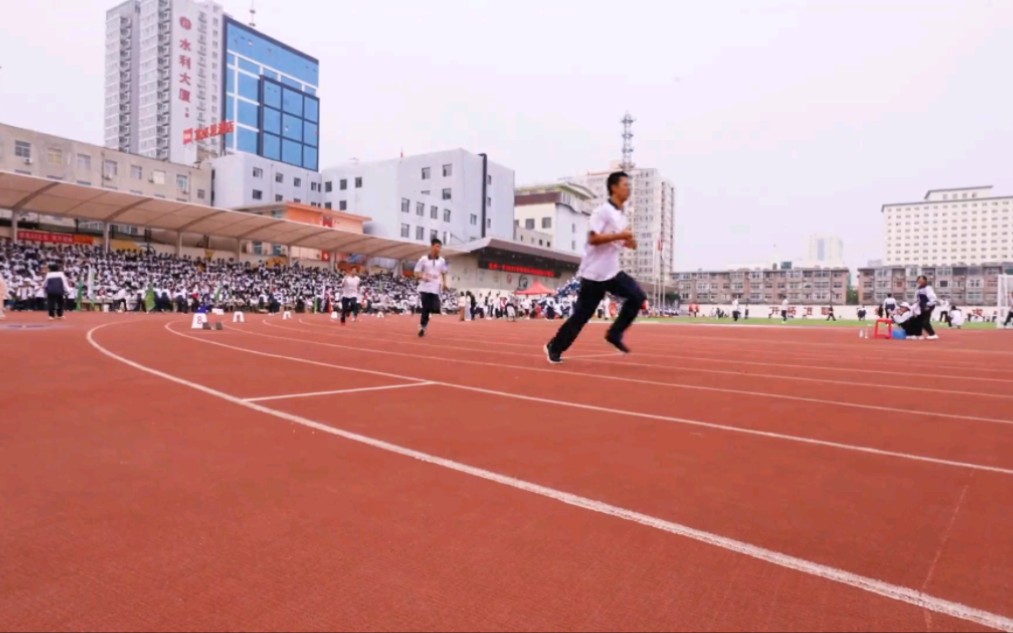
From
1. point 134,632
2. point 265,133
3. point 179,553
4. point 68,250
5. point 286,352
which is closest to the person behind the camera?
point 134,632

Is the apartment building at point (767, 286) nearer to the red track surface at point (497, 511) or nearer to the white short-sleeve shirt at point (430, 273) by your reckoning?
the white short-sleeve shirt at point (430, 273)

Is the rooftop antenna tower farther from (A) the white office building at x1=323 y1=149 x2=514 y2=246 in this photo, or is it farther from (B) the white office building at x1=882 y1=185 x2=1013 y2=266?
(B) the white office building at x1=882 y1=185 x2=1013 y2=266

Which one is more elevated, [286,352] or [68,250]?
[68,250]

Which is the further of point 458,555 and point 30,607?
point 458,555

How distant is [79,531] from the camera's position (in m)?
1.84

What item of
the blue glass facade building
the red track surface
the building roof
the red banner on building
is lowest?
the red track surface

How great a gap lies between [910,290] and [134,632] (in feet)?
358

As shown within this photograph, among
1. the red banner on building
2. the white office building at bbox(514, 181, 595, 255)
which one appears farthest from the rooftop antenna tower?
the red banner on building

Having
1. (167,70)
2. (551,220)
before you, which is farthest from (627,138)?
(167,70)

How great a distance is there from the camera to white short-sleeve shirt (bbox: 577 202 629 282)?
6.45 meters

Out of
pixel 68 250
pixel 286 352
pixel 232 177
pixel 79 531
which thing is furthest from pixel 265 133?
pixel 79 531

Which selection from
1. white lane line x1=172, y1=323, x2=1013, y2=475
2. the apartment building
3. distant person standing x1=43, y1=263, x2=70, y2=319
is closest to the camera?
white lane line x1=172, y1=323, x2=1013, y2=475

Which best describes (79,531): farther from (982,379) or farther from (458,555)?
(982,379)

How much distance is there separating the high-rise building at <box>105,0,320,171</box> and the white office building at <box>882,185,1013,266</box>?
411ft
